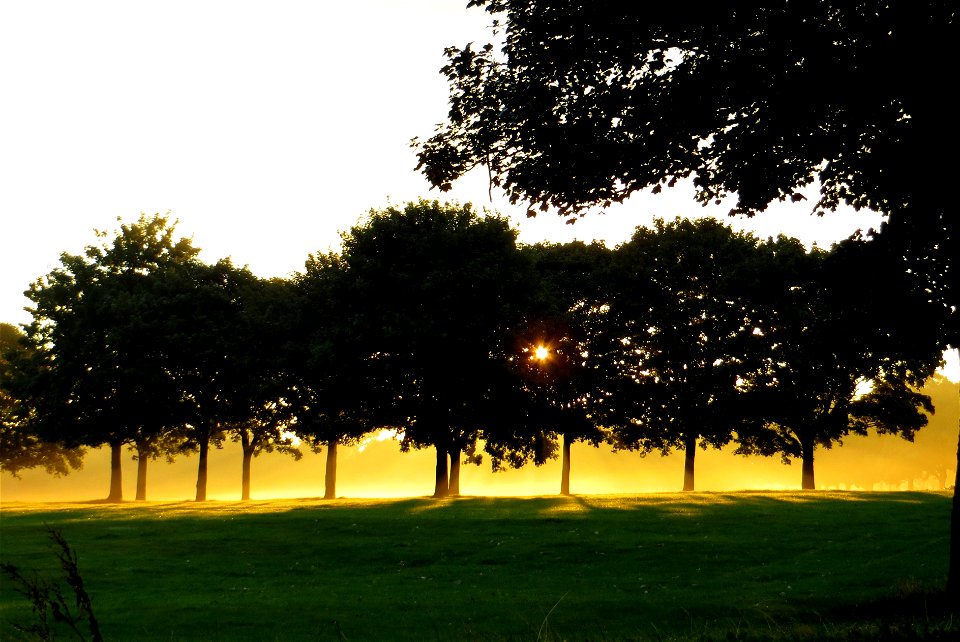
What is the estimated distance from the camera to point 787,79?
15805mm

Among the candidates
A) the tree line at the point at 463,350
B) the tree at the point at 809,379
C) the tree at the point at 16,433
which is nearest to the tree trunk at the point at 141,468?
the tree line at the point at 463,350

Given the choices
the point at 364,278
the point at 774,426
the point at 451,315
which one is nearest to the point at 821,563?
the point at 451,315

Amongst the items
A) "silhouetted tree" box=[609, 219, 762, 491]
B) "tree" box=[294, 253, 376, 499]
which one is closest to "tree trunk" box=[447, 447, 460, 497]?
"tree" box=[294, 253, 376, 499]

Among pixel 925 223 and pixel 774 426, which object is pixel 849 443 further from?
A: pixel 925 223

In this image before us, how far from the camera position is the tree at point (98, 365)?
5906 cm

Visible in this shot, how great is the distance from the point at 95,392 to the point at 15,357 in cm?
1022

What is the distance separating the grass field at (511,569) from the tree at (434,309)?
7.92m

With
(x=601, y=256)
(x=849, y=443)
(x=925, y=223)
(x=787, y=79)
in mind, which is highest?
(x=601, y=256)

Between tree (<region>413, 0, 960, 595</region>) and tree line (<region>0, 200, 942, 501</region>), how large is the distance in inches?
1204

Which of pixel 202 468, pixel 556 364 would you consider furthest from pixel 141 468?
pixel 556 364

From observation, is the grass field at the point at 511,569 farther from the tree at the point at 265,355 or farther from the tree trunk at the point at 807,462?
the tree trunk at the point at 807,462

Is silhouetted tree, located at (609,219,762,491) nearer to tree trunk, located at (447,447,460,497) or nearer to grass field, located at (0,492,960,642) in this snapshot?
tree trunk, located at (447,447,460,497)

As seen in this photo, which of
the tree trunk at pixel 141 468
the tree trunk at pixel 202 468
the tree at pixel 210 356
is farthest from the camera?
the tree trunk at pixel 141 468

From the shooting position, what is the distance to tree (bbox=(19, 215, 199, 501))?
5906 centimetres
